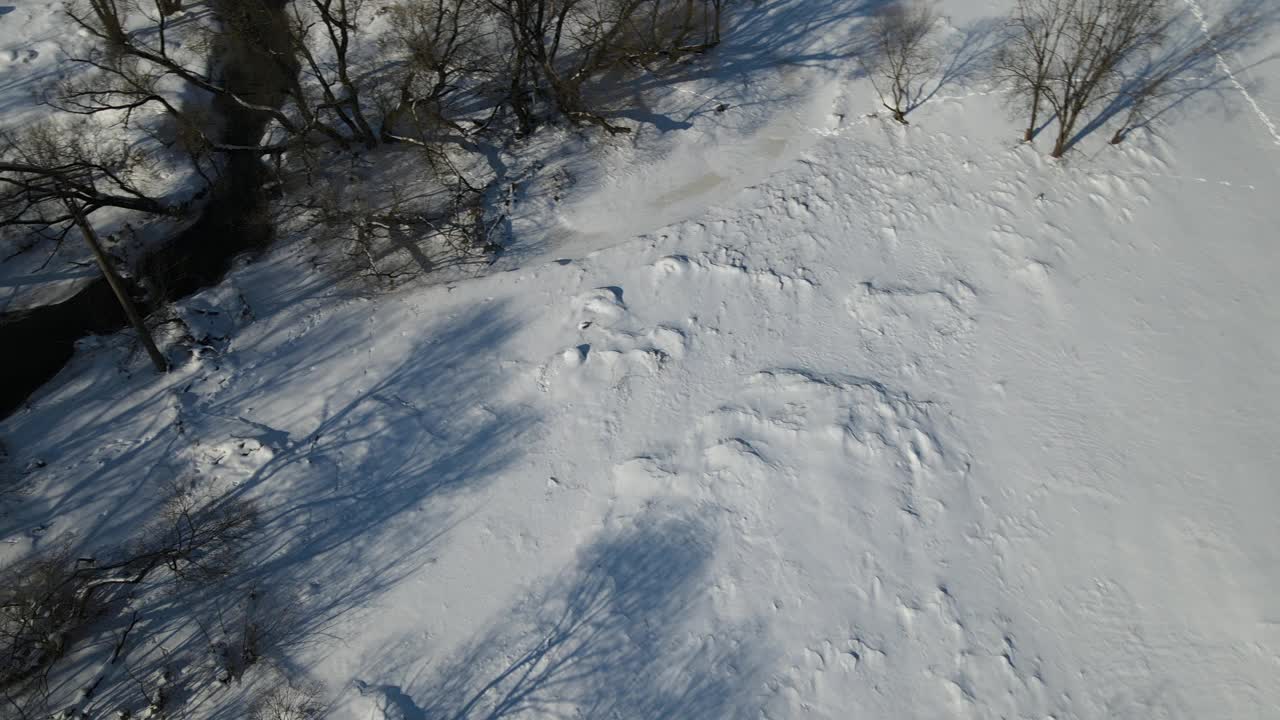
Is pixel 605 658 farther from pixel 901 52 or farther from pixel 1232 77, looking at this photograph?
pixel 1232 77

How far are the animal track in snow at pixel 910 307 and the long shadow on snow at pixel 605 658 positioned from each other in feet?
21.1

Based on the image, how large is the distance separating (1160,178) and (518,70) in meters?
16.5

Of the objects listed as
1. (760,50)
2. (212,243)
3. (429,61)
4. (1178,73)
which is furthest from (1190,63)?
(212,243)

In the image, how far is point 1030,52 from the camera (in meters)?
19.4

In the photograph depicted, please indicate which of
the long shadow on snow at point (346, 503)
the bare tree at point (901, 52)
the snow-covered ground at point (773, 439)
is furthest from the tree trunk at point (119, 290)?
the bare tree at point (901, 52)

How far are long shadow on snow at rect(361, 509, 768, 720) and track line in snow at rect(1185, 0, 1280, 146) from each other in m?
18.9

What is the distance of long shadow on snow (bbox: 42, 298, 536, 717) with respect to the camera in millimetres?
13039

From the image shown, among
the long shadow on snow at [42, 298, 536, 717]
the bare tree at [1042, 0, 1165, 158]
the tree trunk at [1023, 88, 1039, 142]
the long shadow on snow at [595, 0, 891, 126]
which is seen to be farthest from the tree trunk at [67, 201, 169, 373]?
the bare tree at [1042, 0, 1165, 158]

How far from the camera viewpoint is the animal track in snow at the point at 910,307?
53.1 ft

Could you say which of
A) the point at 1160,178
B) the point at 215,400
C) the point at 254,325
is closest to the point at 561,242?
the point at 254,325

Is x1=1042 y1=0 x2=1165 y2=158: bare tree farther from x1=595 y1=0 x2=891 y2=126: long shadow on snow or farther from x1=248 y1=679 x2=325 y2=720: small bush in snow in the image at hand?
x1=248 y1=679 x2=325 y2=720: small bush in snow

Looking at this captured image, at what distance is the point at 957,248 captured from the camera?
17312mm

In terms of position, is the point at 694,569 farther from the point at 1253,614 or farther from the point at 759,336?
the point at 1253,614

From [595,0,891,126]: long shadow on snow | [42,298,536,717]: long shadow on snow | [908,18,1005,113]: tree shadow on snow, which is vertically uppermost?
[595,0,891,126]: long shadow on snow
